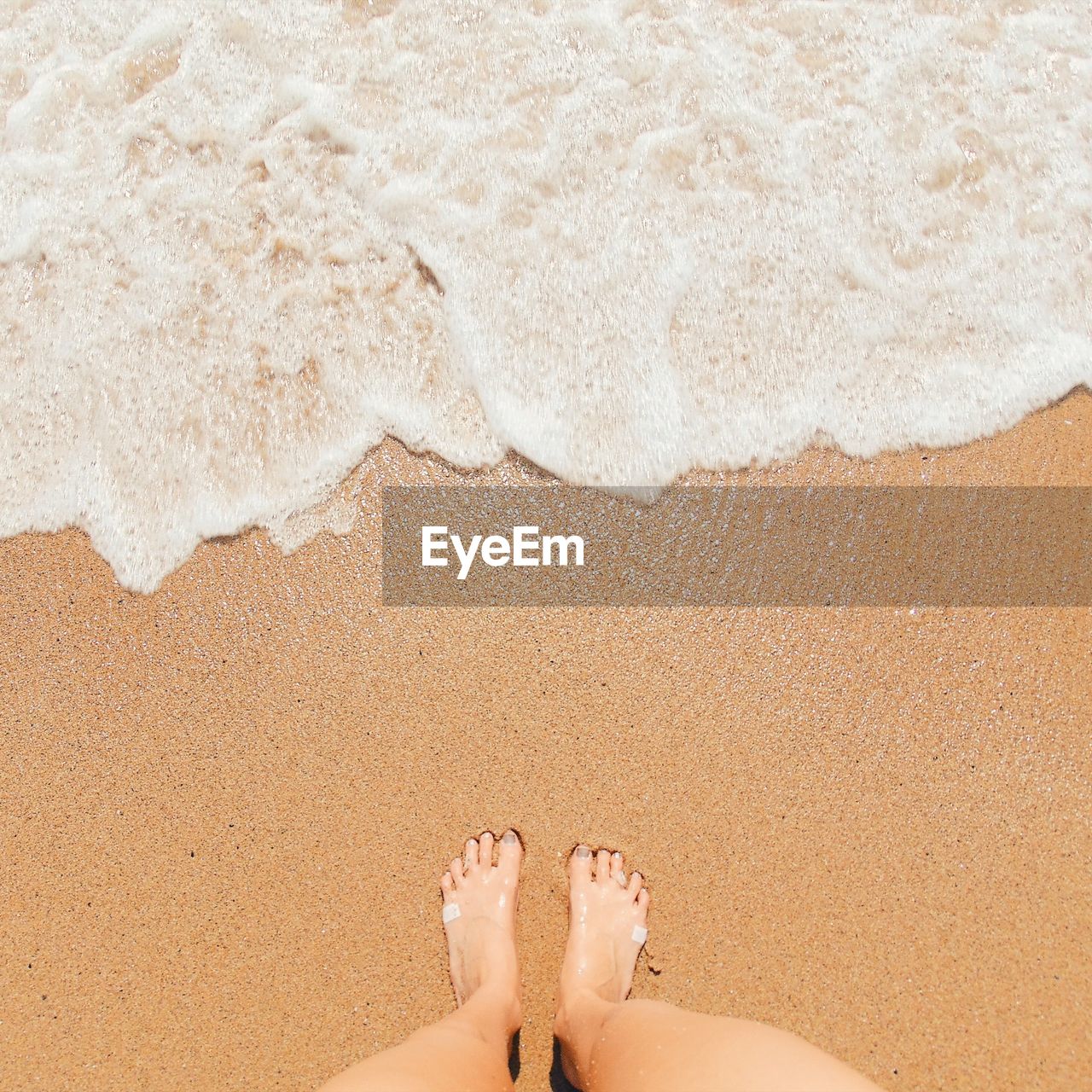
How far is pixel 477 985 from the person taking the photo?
187 cm

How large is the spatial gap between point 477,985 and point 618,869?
1.44 feet

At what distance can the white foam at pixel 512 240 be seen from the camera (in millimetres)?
2100

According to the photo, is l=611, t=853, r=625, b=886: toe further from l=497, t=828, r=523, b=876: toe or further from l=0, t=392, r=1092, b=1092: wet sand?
l=497, t=828, r=523, b=876: toe

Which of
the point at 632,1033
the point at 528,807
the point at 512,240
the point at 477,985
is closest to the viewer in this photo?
the point at 632,1033

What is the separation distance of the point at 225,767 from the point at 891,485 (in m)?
1.89

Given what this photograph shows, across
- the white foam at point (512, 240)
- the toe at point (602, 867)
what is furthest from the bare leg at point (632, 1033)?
the white foam at point (512, 240)

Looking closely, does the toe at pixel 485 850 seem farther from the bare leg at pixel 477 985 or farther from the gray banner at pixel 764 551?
the gray banner at pixel 764 551

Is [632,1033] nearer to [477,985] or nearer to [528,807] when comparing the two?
[477,985]

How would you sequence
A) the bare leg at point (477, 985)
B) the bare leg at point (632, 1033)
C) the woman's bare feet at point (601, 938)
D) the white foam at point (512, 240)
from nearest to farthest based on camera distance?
the bare leg at point (632, 1033)
the bare leg at point (477, 985)
the woman's bare feet at point (601, 938)
the white foam at point (512, 240)

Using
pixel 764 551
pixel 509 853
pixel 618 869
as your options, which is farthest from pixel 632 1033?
pixel 764 551

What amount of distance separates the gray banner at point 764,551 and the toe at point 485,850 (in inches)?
23.3

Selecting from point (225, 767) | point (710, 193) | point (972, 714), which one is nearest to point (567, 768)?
point (225, 767)

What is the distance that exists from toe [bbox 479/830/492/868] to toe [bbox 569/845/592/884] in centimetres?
21

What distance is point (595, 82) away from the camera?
226 centimetres
